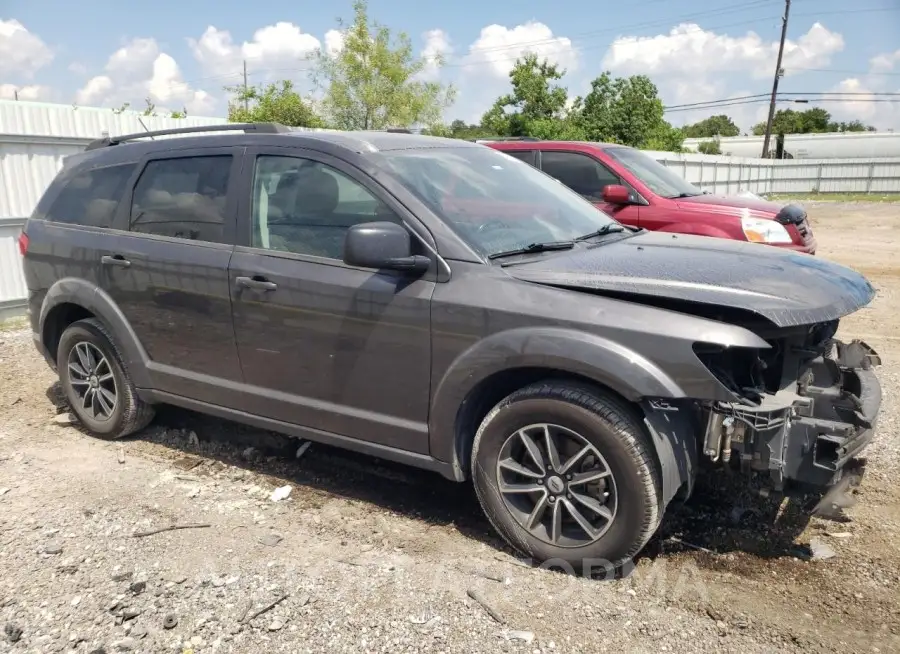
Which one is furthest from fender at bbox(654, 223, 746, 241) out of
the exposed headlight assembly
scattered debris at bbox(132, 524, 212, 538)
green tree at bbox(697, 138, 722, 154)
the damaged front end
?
green tree at bbox(697, 138, 722, 154)

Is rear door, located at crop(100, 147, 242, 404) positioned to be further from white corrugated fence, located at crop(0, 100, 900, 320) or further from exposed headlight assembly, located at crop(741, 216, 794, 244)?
exposed headlight assembly, located at crop(741, 216, 794, 244)

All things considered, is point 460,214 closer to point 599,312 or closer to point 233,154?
point 599,312

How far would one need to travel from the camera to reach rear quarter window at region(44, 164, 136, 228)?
4.83m

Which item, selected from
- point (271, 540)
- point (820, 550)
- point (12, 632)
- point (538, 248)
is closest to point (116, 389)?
point (271, 540)

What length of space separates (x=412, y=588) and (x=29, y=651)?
59.0 inches

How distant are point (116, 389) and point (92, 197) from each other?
127 centimetres

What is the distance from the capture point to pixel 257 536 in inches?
148

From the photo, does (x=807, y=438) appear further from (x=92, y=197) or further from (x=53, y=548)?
(x=92, y=197)

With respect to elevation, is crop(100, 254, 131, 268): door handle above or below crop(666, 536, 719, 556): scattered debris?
above

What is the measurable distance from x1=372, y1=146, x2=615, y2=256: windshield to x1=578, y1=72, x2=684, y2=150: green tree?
3644 cm

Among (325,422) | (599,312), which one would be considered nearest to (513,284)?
(599,312)

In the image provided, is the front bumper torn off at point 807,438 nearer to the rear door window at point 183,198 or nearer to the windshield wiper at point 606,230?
the windshield wiper at point 606,230

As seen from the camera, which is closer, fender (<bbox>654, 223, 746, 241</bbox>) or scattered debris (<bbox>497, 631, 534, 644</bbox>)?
scattered debris (<bbox>497, 631, 534, 644</bbox>)

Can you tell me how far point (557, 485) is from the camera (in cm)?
331
